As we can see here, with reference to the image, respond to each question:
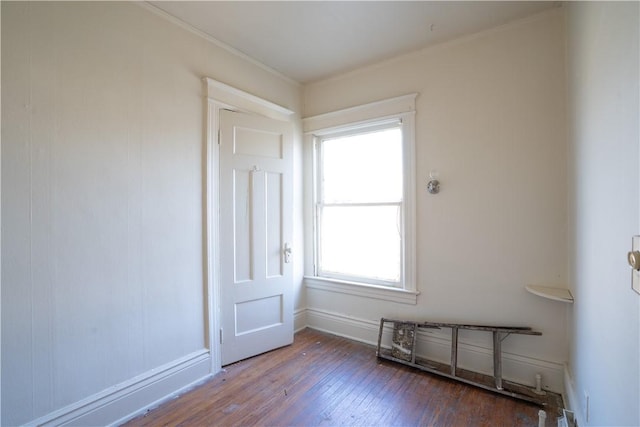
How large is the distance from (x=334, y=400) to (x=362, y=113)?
99.3 inches

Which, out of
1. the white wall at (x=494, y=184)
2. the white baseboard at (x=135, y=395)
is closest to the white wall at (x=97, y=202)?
the white baseboard at (x=135, y=395)

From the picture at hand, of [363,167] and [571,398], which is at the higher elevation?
[363,167]

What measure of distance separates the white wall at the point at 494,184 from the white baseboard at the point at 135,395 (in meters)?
1.77

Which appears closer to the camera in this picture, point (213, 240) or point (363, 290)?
point (213, 240)

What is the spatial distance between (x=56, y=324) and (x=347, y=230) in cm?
239

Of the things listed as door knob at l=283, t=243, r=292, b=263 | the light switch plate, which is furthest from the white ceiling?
the light switch plate

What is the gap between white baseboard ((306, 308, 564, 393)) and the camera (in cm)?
216

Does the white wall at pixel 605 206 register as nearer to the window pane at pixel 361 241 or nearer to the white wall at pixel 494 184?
the white wall at pixel 494 184

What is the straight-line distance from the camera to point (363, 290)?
3.02m

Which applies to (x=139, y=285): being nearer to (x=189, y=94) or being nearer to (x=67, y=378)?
(x=67, y=378)

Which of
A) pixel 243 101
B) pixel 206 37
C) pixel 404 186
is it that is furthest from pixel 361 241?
pixel 206 37

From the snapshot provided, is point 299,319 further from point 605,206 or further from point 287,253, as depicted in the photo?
point 605,206

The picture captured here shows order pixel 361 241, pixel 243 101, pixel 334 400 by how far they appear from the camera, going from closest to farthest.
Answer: pixel 334 400 < pixel 243 101 < pixel 361 241

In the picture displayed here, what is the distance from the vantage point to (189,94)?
2.34 m
